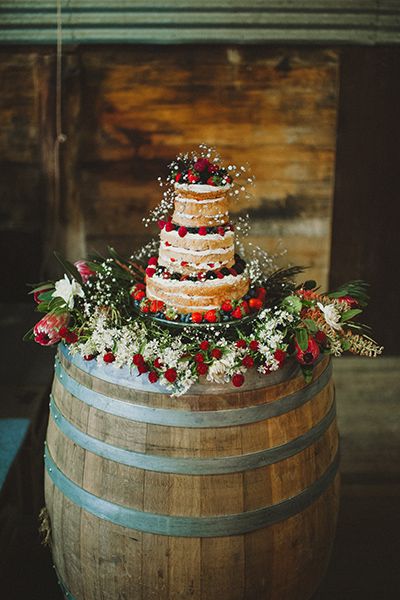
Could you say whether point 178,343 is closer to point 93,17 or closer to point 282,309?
point 282,309

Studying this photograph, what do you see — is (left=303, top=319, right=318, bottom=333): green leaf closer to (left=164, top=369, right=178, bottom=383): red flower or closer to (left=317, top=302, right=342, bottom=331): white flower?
(left=317, top=302, right=342, bottom=331): white flower

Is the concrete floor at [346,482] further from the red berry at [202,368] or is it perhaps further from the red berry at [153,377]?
the red berry at [202,368]

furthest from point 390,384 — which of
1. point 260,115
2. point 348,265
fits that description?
point 260,115

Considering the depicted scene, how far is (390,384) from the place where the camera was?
16.6ft

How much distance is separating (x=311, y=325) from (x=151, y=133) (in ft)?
7.68

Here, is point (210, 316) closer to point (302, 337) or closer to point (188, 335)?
point (188, 335)

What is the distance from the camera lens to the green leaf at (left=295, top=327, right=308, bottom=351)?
2581 mm

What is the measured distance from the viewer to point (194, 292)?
110 inches

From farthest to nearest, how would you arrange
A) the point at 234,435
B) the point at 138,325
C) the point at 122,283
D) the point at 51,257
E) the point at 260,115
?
1. the point at 51,257
2. the point at 260,115
3. the point at 122,283
4. the point at 138,325
5. the point at 234,435

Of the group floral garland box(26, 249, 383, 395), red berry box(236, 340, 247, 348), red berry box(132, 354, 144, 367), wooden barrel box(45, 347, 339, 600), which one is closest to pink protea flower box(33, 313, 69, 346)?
floral garland box(26, 249, 383, 395)

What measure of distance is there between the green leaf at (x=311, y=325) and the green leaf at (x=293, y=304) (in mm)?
97

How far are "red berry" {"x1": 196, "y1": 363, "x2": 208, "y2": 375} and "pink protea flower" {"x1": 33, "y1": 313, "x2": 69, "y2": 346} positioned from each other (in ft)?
1.98

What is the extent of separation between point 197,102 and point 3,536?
2.84m

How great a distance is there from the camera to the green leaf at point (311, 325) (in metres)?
2.67
